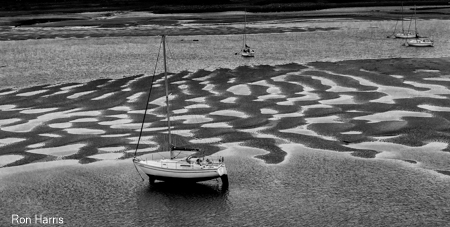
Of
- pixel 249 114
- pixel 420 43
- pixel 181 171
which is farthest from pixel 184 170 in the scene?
pixel 420 43

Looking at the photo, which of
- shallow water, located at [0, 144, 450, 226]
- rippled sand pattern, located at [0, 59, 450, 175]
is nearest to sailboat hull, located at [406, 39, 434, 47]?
rippled sand pattern, located at [0, 59, 450, 175]

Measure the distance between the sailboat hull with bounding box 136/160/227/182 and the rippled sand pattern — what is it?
577cm

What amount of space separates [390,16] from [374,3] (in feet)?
99.4

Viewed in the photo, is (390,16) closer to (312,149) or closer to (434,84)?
(434,84)

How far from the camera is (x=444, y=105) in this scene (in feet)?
173

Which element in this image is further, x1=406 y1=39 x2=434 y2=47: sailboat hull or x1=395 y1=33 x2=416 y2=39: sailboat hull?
x1=395 y1=33 x2=416 y2=39: sailboat hull

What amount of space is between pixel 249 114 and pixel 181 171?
16516 millimetres

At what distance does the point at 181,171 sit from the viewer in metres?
35.9

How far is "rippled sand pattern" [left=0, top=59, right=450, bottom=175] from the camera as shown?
144ft

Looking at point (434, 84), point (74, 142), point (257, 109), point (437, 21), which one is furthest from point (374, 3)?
point (74, 142)

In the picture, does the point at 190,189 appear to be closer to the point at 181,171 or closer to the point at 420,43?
the point at 181,171

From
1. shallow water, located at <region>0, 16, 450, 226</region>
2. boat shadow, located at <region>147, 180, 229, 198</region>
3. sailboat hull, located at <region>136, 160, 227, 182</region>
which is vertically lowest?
boat shadow, located at <region>147, 180, 229, 198</region>

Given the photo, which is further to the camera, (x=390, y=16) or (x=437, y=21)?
(x=390, y=16)

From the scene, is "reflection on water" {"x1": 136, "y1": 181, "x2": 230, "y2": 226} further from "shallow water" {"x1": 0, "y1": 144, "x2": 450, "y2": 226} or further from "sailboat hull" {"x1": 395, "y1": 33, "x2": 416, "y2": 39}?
"sailboat hull" {"x1": 395, "y1": 33, "x2": 416, "y2": 39}
